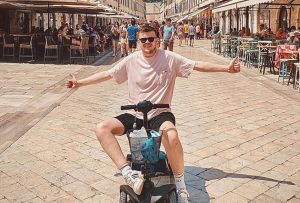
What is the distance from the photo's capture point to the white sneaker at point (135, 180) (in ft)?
8.81

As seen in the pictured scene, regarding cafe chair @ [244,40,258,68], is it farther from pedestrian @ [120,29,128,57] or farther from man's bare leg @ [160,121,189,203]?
man's bare leg @ [160,121,189,203]

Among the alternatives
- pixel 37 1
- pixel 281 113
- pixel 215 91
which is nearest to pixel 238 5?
pixel 215 91

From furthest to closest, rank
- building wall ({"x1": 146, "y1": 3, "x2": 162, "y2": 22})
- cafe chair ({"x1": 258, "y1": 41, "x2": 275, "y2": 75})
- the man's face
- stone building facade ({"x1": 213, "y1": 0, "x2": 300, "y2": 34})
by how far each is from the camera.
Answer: building wall ({"x1": 146, "y1": 3, "x2": 162, "y2": 22}) → stone building facade ({"x1": 213, "y1": 0, "x2": 300, "y2": 34}) → cafe chair ({"x1": 258, "y1": 41, "x2": 275, "y2": 75}) → the man's face

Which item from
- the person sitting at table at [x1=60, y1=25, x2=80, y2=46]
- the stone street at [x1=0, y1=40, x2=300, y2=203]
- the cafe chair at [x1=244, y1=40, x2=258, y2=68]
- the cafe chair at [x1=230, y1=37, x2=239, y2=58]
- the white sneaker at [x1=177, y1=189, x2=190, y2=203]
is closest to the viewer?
the white sneaker at [x1=177, y1=189, x2=190, y2=203]

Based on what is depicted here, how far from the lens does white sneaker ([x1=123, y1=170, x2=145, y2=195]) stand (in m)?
2.68

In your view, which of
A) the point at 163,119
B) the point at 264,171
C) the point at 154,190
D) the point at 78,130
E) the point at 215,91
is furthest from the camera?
the point at 215,91

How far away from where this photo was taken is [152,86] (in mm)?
3348

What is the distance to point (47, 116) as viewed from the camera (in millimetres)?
6699

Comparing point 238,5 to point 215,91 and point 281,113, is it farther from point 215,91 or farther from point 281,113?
point 281,113

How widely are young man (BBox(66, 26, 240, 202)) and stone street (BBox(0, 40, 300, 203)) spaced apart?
70cm

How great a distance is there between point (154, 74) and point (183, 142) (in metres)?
2.05

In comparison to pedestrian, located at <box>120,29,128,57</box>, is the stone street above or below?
below

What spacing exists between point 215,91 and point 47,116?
4.05m

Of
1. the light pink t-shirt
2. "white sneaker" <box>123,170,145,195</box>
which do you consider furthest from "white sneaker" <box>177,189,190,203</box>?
the light pink t-shirt
